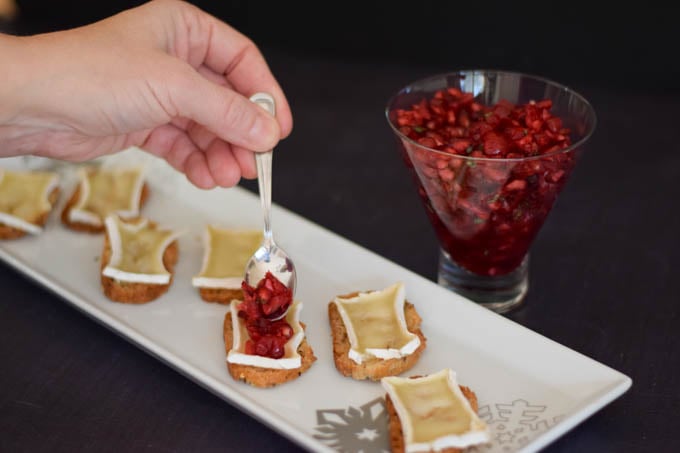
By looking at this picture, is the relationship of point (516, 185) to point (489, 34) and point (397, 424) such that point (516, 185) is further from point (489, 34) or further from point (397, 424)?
point (489, 34)

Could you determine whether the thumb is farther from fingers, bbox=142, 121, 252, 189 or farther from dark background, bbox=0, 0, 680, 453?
dark background, bbox=0, 0, 680, 453

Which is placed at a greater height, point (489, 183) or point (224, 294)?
point (489, 183)

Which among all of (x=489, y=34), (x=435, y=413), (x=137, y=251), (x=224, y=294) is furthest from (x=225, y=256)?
(x=489, y=34)

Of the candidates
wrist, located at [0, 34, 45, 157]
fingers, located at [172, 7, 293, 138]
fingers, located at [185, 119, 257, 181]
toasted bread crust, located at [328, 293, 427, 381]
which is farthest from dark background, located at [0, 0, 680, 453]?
wrist, located at [0, 34, 45, 157]

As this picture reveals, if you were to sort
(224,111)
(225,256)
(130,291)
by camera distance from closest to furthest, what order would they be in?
(224,111) → (130,291) → (225,256)

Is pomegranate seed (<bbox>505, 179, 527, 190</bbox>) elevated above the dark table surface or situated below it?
above

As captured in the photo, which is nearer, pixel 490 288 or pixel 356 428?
pixel 356 428

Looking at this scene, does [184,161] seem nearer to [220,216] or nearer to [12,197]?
[220,216]
